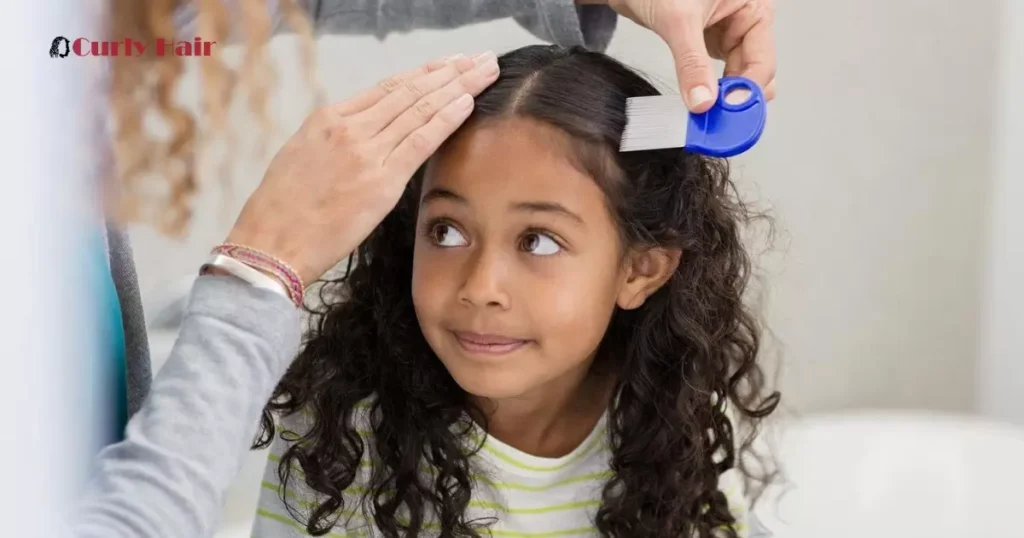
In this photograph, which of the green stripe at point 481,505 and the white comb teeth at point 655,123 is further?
the green stripe at point 481,505

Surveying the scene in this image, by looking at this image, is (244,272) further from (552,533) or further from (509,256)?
(552,533)

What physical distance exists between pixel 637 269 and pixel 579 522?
0.80 ft

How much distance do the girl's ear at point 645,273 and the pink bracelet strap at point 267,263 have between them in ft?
1.03

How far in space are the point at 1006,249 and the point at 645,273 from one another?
83cm

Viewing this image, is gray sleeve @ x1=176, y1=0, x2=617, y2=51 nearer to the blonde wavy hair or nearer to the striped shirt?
the blonde wavy hair

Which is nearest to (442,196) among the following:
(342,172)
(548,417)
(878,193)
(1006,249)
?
(342,172)

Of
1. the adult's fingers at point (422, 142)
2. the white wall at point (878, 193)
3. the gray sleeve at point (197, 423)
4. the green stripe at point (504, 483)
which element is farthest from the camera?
the white wall at point (878, 193)

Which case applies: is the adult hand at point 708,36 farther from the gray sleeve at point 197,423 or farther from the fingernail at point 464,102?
the gray sleeve at point 197,423

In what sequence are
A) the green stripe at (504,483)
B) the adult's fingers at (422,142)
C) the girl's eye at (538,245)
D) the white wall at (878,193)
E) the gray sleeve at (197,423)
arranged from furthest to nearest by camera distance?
the white wall at (878,193) → the green stripe at (504,483) → the girl's eye at (538,245) → the adult's fingers at (422,142) → the gray sleeve at (197,423)

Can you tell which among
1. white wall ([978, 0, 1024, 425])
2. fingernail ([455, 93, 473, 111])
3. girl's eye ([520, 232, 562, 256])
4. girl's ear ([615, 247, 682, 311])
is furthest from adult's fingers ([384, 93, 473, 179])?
white wall ([978, 0, 1024, 425])

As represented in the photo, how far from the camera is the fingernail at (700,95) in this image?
0.63m

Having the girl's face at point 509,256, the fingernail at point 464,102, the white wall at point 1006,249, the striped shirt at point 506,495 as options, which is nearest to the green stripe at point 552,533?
the striped shirt at point 506,495

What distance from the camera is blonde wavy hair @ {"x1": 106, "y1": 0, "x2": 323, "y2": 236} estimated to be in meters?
0.73

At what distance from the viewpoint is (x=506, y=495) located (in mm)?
832
